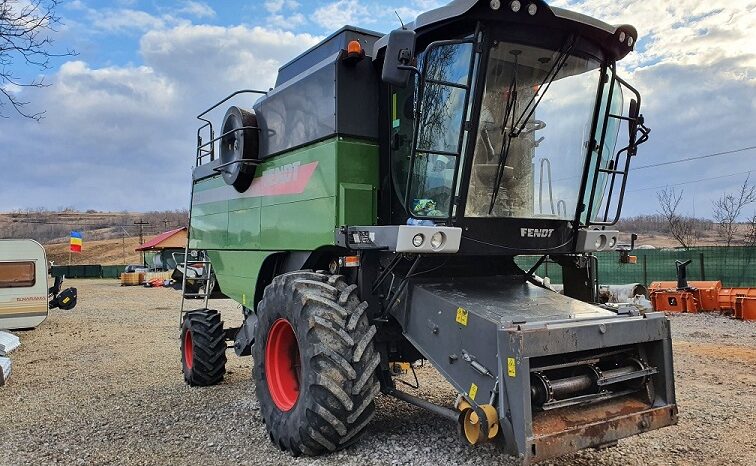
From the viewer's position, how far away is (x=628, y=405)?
13.3 ft

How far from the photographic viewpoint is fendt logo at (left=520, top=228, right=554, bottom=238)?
4.81 metres

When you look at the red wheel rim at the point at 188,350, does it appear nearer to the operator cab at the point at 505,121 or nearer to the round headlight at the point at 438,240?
the operator cab at the point at 505,121

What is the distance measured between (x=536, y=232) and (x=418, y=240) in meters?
1.27

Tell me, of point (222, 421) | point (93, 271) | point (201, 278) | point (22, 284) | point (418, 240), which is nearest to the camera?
point (418, 240)

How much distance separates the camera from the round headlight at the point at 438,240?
13.8 ft

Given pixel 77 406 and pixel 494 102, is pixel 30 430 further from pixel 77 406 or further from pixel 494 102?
pixel 494 102

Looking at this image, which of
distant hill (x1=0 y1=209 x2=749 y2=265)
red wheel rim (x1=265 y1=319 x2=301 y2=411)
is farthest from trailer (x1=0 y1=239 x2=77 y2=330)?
distant hill (x1=0 y1=209 x2=749 y2=265)

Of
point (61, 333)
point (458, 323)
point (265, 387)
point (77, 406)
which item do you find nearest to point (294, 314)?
point (265, 387)

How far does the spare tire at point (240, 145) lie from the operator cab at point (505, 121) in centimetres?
189

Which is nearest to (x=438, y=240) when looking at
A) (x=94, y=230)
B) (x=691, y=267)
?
(x=691, y=267)

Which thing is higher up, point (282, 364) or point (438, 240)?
point (438, 240)

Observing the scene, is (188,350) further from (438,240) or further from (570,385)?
(570,385)

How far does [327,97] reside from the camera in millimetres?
5188

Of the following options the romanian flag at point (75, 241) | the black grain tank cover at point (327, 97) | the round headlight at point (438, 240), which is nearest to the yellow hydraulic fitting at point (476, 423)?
the round headlight at point (438, 240)
